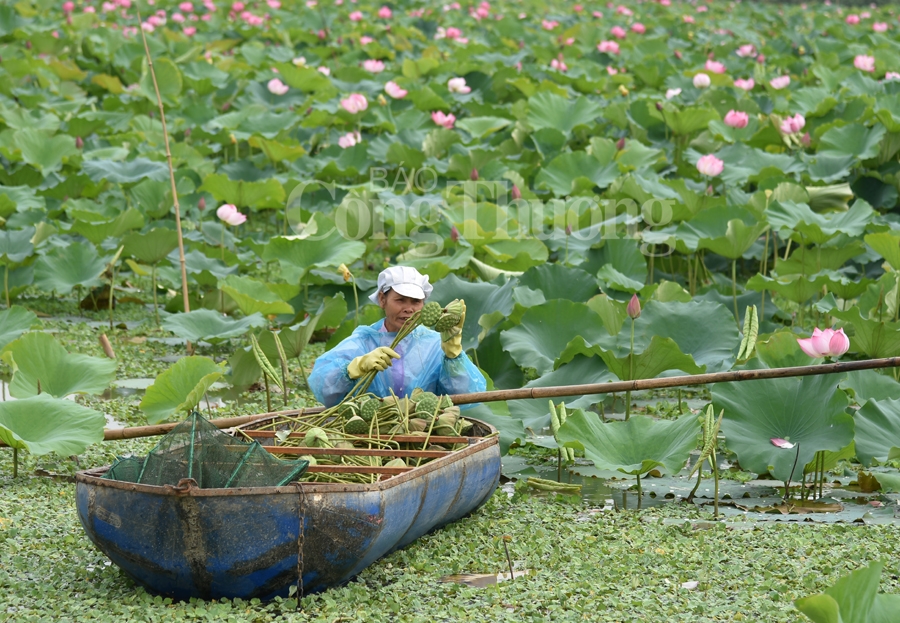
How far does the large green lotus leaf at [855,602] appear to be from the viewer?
7.06 feet

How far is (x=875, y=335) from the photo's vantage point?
4250 millimetres

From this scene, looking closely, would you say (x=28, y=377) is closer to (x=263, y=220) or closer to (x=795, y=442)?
(x=795, y=442)

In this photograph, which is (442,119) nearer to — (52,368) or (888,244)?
(888,244)

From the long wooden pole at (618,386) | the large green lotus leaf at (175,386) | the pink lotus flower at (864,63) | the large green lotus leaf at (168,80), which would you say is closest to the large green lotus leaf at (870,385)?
the long wooden pole at (618,386)

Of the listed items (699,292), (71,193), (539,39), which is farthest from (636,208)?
(539,39)

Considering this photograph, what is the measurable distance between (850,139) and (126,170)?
15.5ft

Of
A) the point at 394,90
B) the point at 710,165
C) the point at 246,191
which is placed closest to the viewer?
the point at 710,165

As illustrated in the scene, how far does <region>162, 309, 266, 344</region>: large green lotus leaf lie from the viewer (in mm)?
4867

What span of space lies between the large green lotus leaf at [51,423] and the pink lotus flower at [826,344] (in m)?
2.33

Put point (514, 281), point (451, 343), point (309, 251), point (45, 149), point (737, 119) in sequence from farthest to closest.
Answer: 1. point (737, 119)
2. point (45, 149)
3. point (309, 251)
4. point (514, 281)
5. point (451, 343)

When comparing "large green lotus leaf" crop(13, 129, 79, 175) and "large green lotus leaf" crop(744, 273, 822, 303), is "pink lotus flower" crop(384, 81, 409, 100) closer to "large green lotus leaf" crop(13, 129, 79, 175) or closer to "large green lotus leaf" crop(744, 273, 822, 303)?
"large green lotus leaf" crop(13, 129, 79, 175)

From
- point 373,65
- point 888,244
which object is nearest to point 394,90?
point 373,65

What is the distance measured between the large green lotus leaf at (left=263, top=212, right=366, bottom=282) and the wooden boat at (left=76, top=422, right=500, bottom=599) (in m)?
2.59

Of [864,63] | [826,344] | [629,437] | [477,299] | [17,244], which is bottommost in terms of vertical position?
[17,244]
